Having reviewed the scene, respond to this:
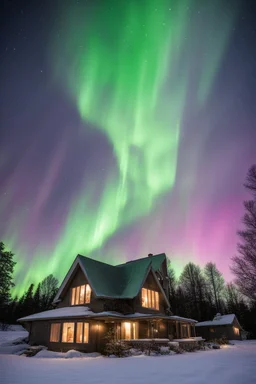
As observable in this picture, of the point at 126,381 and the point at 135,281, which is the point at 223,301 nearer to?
the point at 135,281

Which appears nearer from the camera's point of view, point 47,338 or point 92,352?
point 92,352

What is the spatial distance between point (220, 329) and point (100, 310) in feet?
108

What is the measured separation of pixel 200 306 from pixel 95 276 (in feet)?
136

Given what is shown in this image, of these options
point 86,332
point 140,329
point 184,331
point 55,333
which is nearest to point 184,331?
point 184,331

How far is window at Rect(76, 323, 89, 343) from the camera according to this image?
2072cm

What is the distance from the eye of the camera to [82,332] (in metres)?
20.9

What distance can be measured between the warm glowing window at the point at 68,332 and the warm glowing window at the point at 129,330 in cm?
478

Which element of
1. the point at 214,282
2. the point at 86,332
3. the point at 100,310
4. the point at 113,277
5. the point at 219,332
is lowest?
the point at 219,332

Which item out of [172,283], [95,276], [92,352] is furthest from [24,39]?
[172,283]

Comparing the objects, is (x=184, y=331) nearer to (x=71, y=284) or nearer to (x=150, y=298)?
(x=150, y=298)

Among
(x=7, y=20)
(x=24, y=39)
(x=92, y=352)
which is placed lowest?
(x=92, y=352)

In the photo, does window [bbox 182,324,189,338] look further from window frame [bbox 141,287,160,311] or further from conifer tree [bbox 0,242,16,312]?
conifer tree [bbox 0,242,16,312]

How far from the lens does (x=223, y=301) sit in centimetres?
6406

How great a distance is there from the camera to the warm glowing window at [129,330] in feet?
73.8
